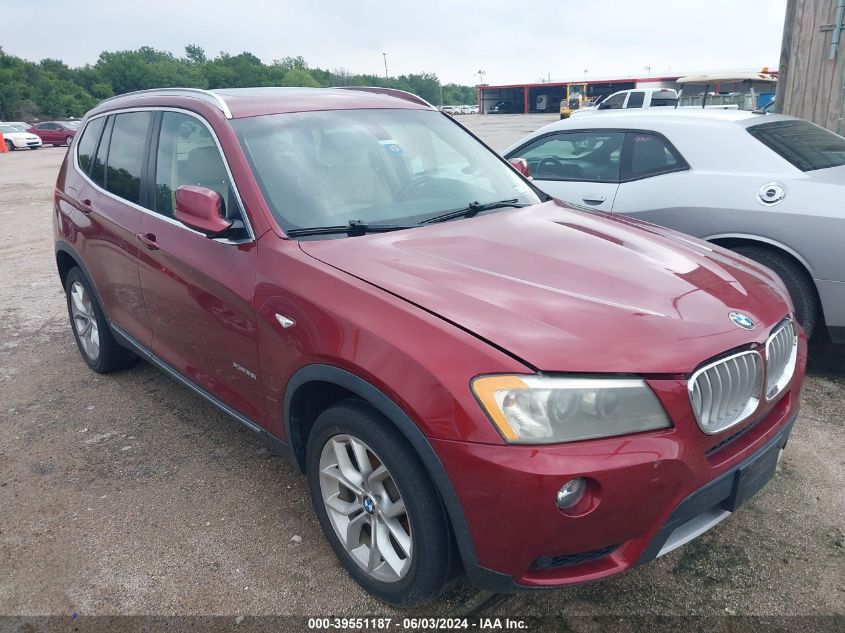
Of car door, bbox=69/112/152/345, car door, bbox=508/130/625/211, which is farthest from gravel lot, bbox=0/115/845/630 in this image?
car door, bbox=508/130/625/211

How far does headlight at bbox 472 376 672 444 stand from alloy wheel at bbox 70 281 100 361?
11.3 ft

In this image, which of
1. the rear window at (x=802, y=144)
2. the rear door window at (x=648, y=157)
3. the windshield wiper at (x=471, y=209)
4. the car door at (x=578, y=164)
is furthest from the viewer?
the car door at (x=578, y=164)

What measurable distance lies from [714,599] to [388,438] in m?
1.38

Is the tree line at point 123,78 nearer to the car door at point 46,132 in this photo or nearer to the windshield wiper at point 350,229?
the car door at point 46,132

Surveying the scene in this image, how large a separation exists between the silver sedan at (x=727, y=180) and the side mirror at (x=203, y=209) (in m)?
2.05

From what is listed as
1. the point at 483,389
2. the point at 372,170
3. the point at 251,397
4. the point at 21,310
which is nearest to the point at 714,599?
the point at 483,389

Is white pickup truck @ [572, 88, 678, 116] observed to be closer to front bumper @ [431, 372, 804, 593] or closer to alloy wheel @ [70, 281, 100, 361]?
alloy wheel @ [70, 281, 100, 361]

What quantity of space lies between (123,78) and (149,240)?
90.8 metres

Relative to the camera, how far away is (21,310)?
6.23 m

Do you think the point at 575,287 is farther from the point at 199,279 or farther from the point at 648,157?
the point at 648,157

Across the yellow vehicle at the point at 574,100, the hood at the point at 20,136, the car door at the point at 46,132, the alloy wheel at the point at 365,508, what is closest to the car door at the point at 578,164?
the alloy wheel at the point at 365,508

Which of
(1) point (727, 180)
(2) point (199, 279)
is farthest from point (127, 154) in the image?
(1) point (727, 180)

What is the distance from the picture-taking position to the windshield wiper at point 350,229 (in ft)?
8.69

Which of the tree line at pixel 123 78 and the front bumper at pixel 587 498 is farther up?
the tree line at pixel 123 78
